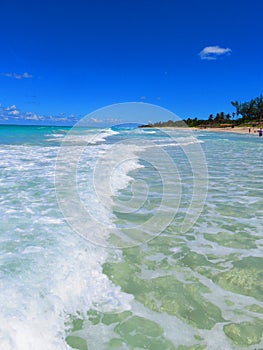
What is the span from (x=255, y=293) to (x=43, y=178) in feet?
24.5

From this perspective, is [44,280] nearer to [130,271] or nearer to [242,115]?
[130,271]

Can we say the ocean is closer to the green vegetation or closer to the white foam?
the white foam

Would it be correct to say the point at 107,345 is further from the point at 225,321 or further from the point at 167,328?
the point at 225,321

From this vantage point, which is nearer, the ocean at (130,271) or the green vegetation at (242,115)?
the ocean at (130,271)

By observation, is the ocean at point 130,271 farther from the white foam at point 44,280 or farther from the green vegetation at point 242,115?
the green vegetation at point 242,115

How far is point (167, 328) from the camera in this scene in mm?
2627

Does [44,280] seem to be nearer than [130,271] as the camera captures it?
Yes

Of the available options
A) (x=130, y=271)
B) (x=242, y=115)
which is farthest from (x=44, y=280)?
(x=242, y=115)

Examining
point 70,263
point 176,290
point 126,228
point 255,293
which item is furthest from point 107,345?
point 126,228

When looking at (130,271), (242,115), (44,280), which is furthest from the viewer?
(242,115)

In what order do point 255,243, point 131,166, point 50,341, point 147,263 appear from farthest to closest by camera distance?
point 131,166
point 255,243
point 147,263
point 50,341

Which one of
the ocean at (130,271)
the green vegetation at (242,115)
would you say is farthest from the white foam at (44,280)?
the green vegetation at (242,115)

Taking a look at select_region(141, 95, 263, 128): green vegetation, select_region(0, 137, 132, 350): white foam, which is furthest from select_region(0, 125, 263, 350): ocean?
select_region(141, 95, 263, 128): green vegetation

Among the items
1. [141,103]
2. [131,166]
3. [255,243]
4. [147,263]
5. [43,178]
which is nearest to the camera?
[147,263]
